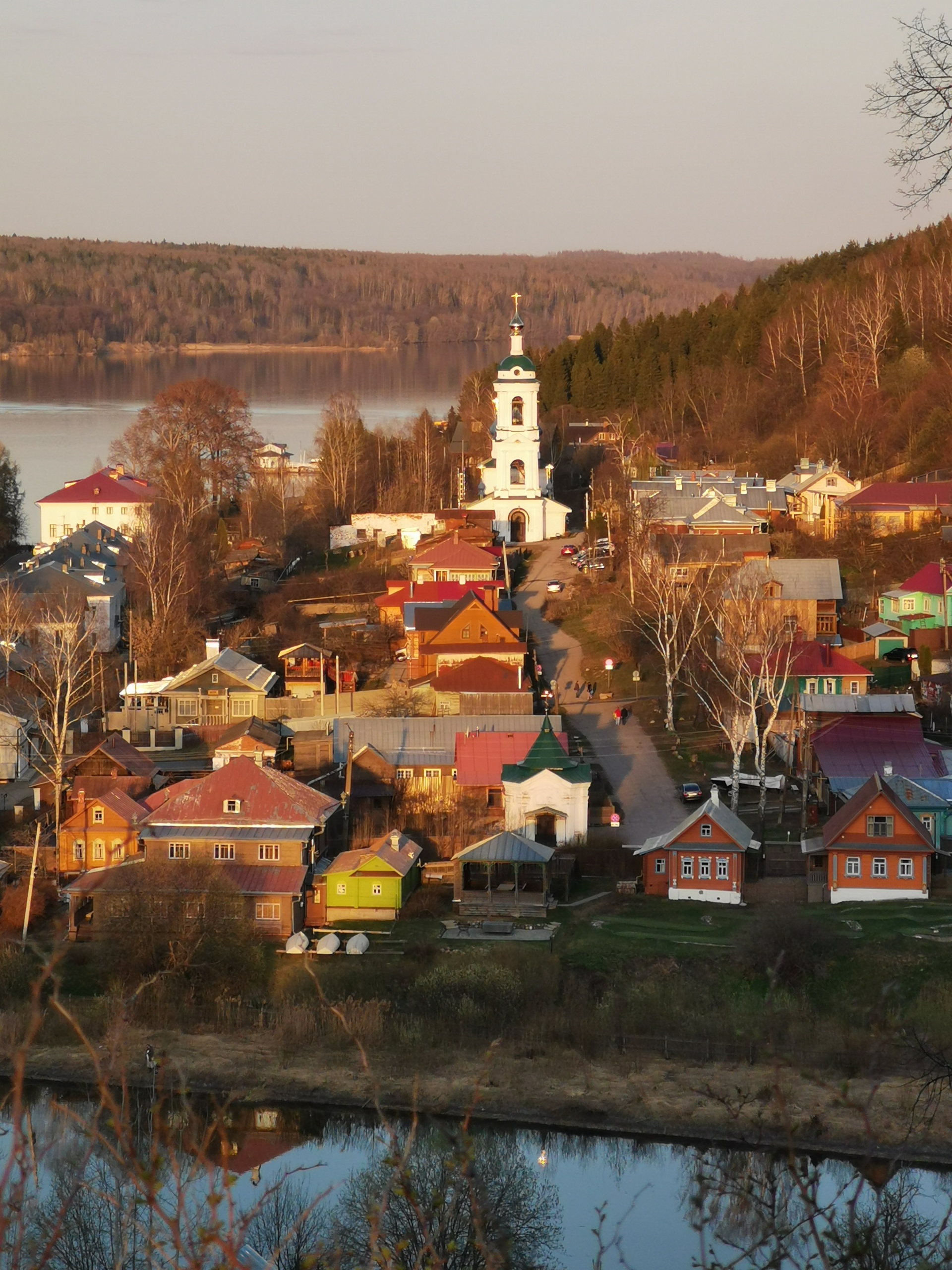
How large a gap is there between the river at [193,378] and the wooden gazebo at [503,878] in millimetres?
27888

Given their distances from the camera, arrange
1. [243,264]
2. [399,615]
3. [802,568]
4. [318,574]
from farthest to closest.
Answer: [243,264]
[318,574]
[399,615]
[802,568]

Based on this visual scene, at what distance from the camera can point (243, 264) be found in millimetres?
128250

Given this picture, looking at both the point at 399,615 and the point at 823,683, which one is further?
the point at 399,615

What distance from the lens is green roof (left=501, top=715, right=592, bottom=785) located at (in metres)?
17.1

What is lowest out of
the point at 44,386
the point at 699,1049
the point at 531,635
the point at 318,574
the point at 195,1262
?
the point at 195,1262

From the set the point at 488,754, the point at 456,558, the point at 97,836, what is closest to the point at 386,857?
the point at 488,754

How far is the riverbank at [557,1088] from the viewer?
38.9 ft

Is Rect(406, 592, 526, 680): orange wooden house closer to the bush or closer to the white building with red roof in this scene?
the bush

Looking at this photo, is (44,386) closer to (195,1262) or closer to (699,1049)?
(699,1049)

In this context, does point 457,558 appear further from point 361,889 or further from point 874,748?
point 361,889

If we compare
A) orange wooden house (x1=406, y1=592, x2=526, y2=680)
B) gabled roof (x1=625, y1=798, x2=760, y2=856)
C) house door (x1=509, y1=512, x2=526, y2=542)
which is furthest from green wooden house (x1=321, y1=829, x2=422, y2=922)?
house door (x1=509, y1=512, x2=526, y2=542)

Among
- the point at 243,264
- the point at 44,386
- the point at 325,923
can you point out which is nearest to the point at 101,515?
the point at 325,923

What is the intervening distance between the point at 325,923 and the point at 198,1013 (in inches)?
87.0

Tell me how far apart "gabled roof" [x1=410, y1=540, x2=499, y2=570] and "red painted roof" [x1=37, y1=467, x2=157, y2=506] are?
9.53 metres
